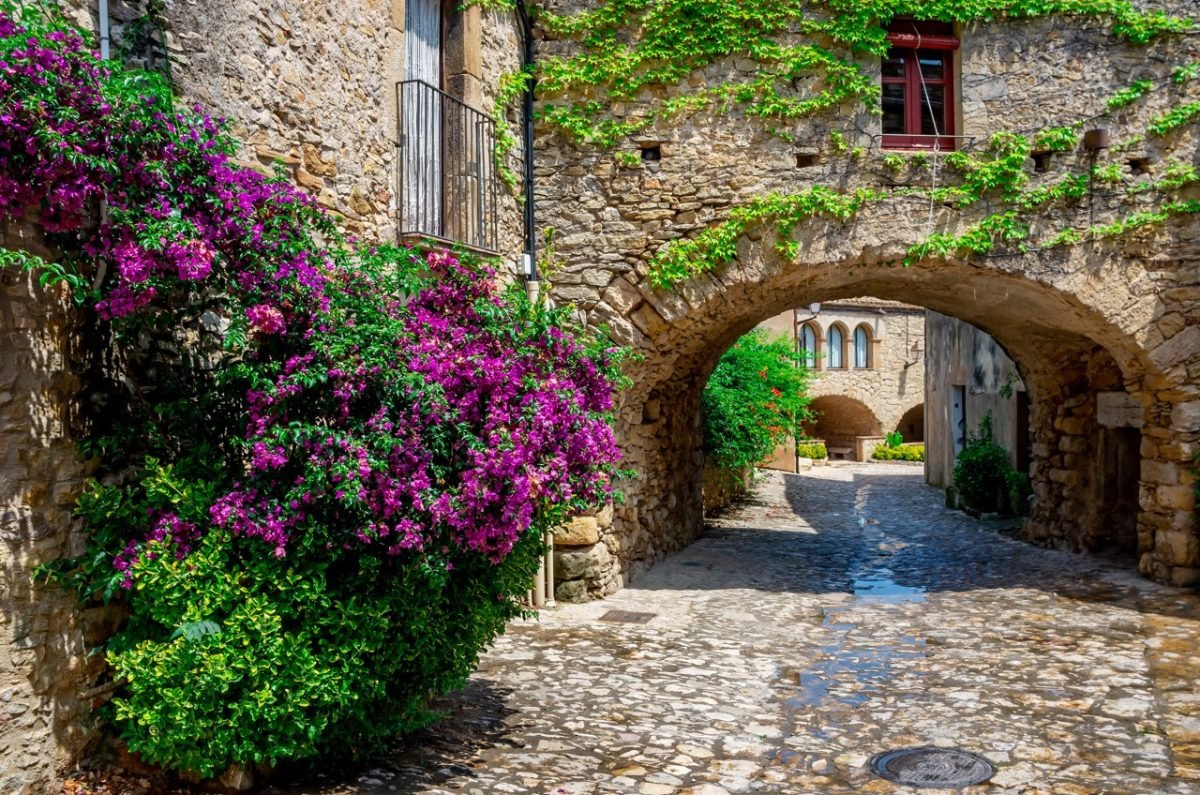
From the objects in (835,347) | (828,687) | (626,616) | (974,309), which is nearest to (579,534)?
(626,616)

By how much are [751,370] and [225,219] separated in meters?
11.8

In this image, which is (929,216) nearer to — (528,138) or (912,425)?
(528,138)

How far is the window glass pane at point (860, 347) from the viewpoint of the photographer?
31.7 meters

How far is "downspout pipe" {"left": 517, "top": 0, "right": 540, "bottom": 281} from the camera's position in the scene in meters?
7.98

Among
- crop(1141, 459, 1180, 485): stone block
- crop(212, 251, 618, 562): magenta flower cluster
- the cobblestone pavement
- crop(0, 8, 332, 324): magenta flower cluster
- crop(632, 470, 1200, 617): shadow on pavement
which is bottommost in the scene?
the cobblestone pavement

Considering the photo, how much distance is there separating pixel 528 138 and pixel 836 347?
2518 cm

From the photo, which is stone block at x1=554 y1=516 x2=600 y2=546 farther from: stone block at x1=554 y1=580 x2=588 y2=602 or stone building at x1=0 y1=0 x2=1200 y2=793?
stone block at x1=554 y1=580 x2=588 y2=602

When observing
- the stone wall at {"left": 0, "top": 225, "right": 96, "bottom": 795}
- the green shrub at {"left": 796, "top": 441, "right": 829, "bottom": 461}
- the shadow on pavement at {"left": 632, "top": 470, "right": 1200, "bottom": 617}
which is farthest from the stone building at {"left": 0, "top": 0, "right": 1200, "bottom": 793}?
the green shrub at {"left": 796, "top": 441, "right": 829, "bottom": 461}

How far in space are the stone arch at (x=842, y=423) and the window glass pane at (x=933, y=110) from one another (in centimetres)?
2355

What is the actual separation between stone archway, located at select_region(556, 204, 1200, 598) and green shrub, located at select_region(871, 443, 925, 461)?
18494 mm

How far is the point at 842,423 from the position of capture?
108ft

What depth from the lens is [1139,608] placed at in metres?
7.48

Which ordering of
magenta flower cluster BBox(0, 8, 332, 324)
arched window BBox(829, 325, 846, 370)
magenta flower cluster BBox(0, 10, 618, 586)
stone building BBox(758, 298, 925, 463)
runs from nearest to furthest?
magenta flower cluster BBox(0, 8, 332, 324) < magenta flower cluster BBox(0, 10, 618, 586) < stone building BBox(758, 298, 925, 463) < arched window BBox(829, 325, 846, 370)

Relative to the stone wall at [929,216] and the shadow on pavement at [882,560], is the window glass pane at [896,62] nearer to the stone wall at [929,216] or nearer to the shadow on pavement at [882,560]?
the stone wall at [929,216]
